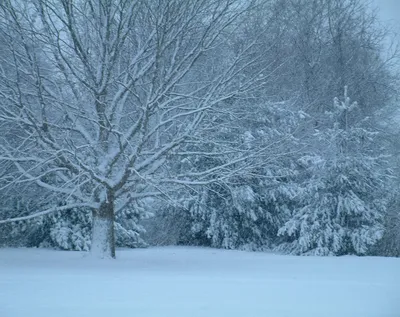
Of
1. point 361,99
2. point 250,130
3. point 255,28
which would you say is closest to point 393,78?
point 361,99

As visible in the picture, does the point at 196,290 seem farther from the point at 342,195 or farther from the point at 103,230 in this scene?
the point at 342,195

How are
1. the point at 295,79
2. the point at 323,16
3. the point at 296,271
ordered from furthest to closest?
the point at 323,16
the point at 295,79
the point at 296,271

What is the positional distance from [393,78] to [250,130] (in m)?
9.28

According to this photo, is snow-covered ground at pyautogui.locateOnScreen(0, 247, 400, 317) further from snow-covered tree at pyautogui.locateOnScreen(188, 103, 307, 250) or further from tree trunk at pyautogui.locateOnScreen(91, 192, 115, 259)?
snow-covered tree at pyautogui.locateOnScreen(188, 103, 307, 250)

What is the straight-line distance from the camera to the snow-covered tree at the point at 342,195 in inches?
624

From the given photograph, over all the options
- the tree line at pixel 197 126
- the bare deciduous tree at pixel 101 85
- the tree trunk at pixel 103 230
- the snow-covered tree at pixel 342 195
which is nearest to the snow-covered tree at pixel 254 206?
the tree line at pixel 197 126

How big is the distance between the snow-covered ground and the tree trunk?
2.00ft

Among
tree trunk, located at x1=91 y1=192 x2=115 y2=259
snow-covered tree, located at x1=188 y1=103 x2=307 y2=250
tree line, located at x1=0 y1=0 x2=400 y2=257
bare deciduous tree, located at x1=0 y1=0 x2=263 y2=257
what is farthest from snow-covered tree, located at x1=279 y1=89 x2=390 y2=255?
tree trunk, located at x1=91 y1=192 x2=115 y2=259

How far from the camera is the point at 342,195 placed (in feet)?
52.9

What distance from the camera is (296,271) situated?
9.99 meters

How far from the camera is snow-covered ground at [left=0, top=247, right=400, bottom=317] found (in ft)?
18.9

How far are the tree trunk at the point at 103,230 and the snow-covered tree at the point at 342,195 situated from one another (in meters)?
6.97

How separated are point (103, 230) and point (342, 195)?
8.17 meters

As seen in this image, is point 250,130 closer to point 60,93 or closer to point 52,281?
point 60,93
